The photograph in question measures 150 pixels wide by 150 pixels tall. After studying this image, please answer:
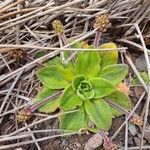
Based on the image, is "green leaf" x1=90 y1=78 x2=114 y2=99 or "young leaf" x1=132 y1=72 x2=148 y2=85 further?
"young leaf" x1=132 y1=72 x2=148 y2=85

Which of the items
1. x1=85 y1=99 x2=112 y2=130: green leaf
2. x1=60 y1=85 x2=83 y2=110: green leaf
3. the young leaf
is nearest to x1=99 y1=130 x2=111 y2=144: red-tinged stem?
x1=85 y1=99 x2=112 y2=130: green leaf

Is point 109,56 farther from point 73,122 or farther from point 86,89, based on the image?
point 73,122

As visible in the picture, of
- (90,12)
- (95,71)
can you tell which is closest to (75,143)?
(95,71)

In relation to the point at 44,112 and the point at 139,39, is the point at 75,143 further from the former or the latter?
the point at 139,39

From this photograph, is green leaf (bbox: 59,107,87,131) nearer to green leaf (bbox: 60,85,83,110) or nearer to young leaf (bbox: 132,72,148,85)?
green leaf (bbox: 60,85,83,110)

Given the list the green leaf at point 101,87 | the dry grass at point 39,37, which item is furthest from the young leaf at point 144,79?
the green leaf at point 101,87

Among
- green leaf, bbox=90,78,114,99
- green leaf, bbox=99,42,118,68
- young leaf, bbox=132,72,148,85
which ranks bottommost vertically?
young leaf, bbox=132,72,148,85

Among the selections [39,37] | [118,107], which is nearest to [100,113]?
[118,107]

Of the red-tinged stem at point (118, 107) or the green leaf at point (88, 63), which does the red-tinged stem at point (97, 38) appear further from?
the red-tinged stem at point (118, 107)
